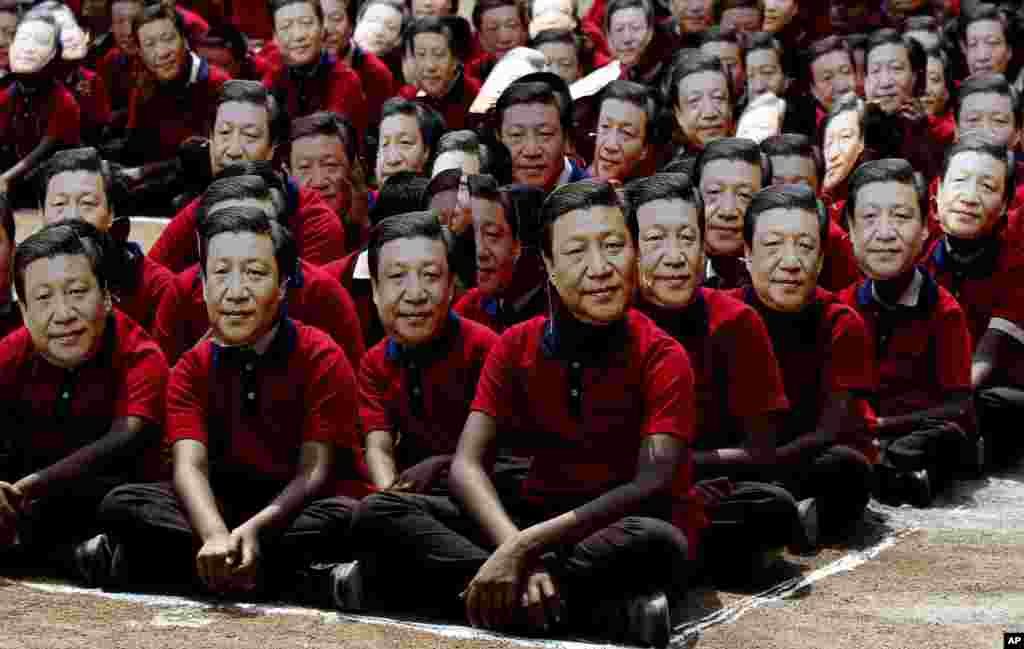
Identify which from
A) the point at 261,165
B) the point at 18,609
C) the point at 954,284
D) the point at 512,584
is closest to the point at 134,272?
the point at 261,165

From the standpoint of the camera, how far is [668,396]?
4.63 metres

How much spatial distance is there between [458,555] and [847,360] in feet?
4.50

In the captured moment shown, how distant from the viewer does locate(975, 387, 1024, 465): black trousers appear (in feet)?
A: 20.7

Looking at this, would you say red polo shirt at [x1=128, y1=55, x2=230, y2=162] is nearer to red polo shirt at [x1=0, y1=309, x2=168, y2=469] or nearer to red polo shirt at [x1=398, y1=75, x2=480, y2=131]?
red polo shirt at [x1=398, y1=75, x2=480, y2=131]

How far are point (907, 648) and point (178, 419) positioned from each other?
1.82 metres

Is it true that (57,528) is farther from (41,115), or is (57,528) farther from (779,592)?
(41,115)

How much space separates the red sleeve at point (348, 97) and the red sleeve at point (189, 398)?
3.86 metres

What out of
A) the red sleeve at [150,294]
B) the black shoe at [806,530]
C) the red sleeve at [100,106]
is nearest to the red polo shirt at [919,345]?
the black shoe at [806,530]

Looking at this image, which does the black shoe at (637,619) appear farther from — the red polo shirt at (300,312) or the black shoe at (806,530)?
the red polo shirt at (300,312)

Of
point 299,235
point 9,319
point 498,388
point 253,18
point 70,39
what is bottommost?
point 498,388

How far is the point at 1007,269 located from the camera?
6449 mm

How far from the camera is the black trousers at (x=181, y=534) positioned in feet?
16.0

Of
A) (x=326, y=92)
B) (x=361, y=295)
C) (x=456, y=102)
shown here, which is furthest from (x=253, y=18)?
(x=361, y=295)

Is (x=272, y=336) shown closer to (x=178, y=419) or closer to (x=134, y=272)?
(x=178, y=419)
